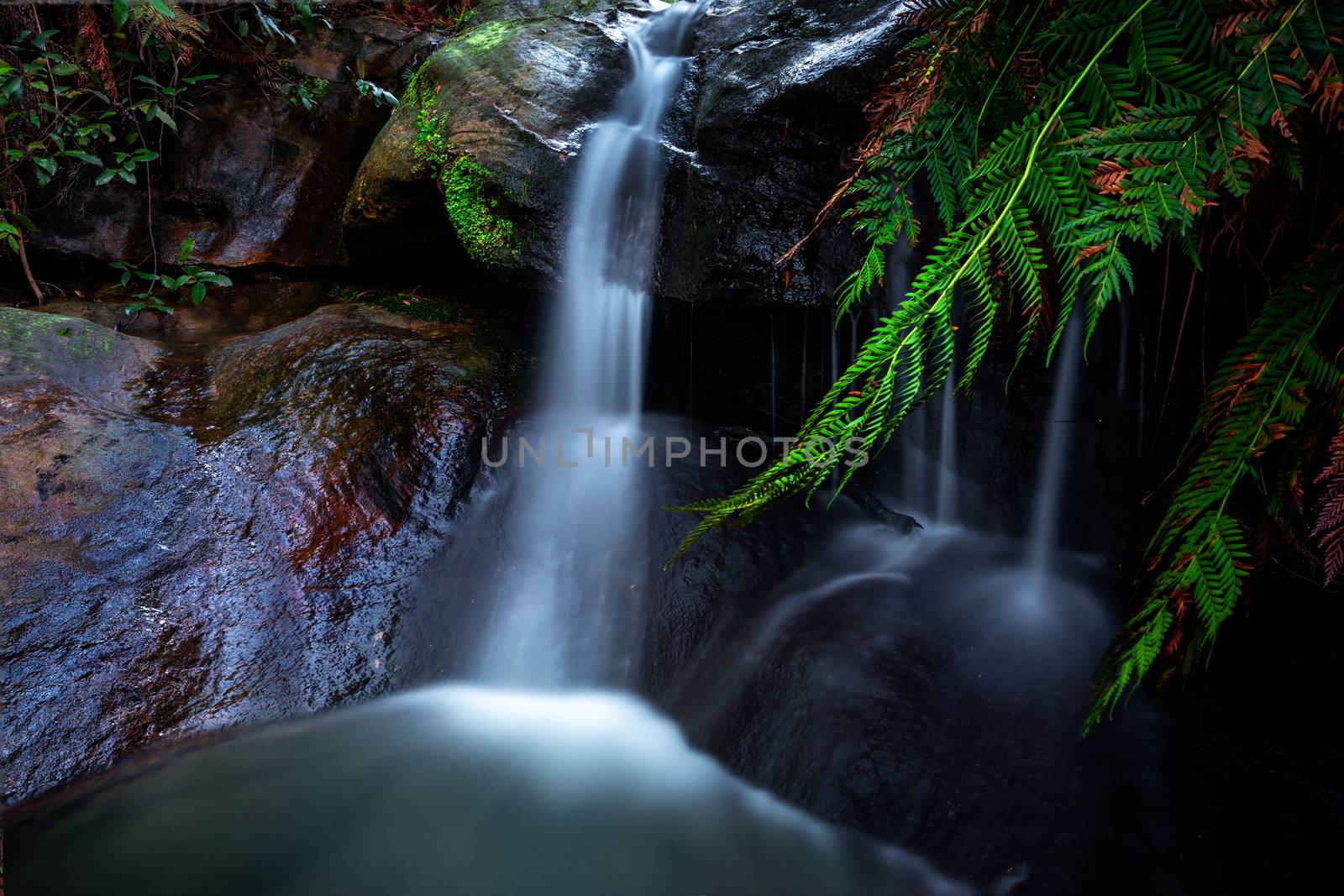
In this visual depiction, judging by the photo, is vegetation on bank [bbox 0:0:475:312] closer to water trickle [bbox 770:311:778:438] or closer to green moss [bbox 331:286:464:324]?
green moss [bbox 331:286:464:324]

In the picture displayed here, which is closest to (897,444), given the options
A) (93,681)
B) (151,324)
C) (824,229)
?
(824,229)

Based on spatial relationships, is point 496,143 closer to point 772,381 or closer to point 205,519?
point 772,381

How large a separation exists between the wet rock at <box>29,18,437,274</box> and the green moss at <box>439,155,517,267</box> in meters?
1.97

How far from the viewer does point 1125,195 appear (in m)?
1.04

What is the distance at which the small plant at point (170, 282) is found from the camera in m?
5.13

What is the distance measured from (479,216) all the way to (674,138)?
1316 millimetres

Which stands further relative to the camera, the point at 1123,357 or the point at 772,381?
the point at 772,381

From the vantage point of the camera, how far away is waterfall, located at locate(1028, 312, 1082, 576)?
3.05 metres

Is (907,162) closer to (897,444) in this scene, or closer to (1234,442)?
(1234,442)

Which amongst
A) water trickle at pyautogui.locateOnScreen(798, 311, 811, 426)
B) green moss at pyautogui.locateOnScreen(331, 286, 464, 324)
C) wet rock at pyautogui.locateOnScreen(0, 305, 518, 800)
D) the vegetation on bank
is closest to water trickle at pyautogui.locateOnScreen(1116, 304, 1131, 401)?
water trickle at pyautogui.locateOnScreen(798, 311, 811, 426)

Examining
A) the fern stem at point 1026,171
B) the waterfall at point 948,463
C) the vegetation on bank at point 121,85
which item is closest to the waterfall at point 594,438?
the waterfall at point 948,463

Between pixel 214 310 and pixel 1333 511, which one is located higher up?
pixel 214 310

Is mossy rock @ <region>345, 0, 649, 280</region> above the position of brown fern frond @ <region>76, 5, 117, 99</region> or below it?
below

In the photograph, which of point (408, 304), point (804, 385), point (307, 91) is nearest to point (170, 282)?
point (408, 304)
